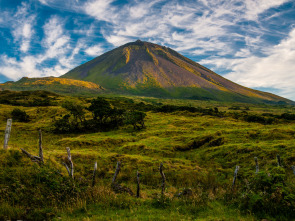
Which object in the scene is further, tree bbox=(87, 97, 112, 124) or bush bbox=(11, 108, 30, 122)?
bush bbox=(11, 108, 30, 122)

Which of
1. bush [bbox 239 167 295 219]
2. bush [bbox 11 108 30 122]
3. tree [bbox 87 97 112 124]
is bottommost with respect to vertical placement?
bush [bbox 11 108 30 122]

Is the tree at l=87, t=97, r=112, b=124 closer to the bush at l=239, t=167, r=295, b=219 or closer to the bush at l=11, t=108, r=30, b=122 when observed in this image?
the bush at l=11, t=108, r=30, b=122

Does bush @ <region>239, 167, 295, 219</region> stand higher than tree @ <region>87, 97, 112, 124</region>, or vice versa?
tree @ <region>87, 97, 112, 124</region>

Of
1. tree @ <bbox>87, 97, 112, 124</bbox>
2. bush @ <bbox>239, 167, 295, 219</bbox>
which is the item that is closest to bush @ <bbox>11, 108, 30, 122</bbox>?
tree @ <bbox>87, 97, 112, 124</bbox>

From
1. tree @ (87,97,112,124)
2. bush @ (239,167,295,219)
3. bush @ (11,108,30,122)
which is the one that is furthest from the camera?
bush @ (11,108,30,122)

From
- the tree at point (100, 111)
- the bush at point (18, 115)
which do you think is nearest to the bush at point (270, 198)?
the tree at point (100, 111)

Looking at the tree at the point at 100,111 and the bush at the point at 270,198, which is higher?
the tree at the point at 100,111

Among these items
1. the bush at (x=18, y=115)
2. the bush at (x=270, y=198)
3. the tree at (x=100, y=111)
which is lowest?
the bush at (x=18, y=115)

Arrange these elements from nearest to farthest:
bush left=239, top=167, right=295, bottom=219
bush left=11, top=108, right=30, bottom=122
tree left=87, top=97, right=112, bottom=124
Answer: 1. bush left=239, top=167, right=295, bottom=219
2. tree left=87, top=97, right=112, bottom=124
3. bush left=11, top=108, right=30, bottom=122

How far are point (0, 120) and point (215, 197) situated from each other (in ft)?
208

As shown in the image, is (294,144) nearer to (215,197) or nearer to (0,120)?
(215,197)

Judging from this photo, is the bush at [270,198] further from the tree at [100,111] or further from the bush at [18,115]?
the bush at [18,115]

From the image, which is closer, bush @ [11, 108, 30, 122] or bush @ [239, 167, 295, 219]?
bush @ [239, 167, 295, 219]

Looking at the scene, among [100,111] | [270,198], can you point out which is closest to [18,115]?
[100,111]
